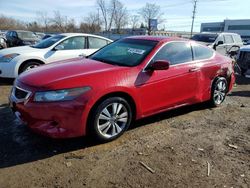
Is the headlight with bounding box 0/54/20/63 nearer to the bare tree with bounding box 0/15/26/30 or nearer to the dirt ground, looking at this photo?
the dirt ground

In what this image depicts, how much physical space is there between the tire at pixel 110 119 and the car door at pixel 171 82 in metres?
0.37

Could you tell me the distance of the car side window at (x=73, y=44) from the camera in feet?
29.2

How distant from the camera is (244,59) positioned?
10.1 m

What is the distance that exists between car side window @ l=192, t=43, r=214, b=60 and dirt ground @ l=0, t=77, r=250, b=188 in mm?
1321

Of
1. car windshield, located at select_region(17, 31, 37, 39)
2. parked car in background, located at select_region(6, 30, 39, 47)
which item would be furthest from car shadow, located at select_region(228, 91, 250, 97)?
car windshield, located at select_region(17, 31, 37, 39)

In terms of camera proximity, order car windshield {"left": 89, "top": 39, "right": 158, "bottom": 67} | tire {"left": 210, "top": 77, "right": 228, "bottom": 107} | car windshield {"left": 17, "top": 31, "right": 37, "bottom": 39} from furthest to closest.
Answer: car windshield {"left": 17, "top": 31, "right": 37, "bottom": 39} < tire {"left": 210, "top": 77, "right": 228, "bottom": 107} < car windshield {"left": 89, "top": 39, "right": 158, "bottom": 67}

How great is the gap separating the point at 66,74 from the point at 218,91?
362 cm

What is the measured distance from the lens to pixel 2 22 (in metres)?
87.2

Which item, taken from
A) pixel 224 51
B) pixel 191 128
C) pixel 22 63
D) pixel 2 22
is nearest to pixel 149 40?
pixel 191 128

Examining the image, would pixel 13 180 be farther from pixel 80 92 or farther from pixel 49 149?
pixel 80 92

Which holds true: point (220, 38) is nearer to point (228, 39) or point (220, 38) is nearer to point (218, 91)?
point (228, 39)

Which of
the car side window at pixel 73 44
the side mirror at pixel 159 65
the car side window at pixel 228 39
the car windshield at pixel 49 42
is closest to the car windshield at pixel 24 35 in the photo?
the car windshield at pixel 49 42

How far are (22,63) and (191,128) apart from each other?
5.34m

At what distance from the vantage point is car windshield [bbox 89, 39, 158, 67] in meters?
4.91
